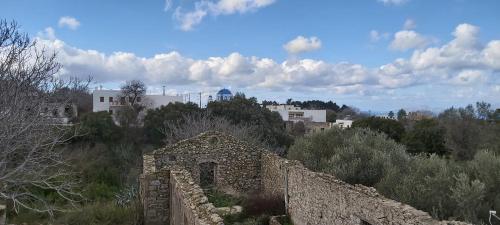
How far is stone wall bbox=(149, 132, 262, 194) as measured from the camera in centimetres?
1711

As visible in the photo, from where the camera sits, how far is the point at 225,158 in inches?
687

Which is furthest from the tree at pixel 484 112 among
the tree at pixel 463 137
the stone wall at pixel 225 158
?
the stone wall at pixel 225 158

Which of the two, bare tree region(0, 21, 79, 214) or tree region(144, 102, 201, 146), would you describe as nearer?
bare tree region(0, 21, 79, 214)

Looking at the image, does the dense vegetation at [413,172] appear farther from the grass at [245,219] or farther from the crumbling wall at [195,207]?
the crumbling wall at [195,207]

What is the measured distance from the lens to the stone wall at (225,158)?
1711cm

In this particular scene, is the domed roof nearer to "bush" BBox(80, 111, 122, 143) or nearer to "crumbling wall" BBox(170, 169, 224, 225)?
"bush" BBox(80, 111, 122, 143)

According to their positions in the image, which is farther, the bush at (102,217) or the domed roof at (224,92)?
the domed roof at (224,92)

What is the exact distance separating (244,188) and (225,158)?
1.37 m

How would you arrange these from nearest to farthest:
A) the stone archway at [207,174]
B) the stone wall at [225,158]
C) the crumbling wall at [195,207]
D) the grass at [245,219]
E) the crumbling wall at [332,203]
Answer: the crumbling wall at [195,207]
the crumbling wall at [332,203]
the grass at [245,219]
the stone wall at [225,158]
the stone archway at [207,174]

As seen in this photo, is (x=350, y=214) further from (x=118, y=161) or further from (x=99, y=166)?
(x=118, y=161)

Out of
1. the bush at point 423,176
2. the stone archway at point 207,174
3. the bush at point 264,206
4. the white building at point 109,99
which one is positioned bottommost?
the bush at point 264,206

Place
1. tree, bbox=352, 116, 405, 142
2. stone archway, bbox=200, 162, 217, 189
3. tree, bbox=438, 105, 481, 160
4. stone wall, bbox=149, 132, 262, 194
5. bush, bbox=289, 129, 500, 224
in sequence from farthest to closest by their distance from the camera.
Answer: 1. tree, bbox=352, 116, 405, 142
2. tree, bbox=438, 105, 481, 160
3. stone archway, bbox=200, 162, 217, 189
4. stone wall, bbox=149, 132, 262, 194
5. bush, bbox=289, 129, 500, 224

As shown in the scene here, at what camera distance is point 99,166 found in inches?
1284

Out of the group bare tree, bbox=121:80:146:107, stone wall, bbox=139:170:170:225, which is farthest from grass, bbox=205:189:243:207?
bare tree, bbox=121:80:146:107
